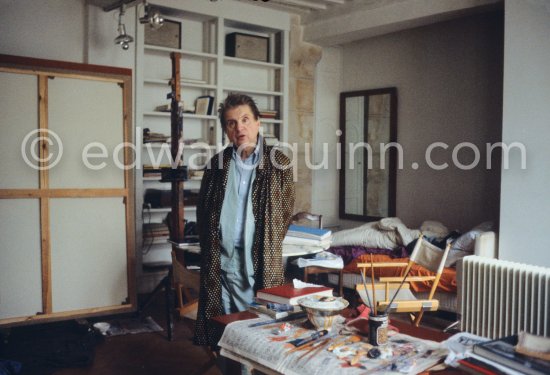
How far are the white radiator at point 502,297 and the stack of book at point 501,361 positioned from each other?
2.32 m

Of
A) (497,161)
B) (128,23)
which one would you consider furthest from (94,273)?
(497,161)

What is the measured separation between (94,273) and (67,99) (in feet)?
5.37

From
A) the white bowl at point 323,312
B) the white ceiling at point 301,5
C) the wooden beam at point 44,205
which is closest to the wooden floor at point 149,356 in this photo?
the wooden beam at point 44,205

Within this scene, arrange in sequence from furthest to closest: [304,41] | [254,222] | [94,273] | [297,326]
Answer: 1. [304,41]
2. [94,273]
3. [254,222]
4. [297,326]

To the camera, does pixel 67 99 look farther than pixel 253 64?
No

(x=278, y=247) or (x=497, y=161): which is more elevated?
(x=497, y=161)

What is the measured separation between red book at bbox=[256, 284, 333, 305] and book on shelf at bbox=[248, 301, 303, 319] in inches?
1.4

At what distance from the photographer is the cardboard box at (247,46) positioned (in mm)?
6883

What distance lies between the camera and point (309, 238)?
4180 millimetres

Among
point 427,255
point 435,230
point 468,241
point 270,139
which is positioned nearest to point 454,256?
point 468,241

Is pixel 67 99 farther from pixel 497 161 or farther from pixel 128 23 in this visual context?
pixel 497 161

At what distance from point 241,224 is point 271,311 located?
2.49ft

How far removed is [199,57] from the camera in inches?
265

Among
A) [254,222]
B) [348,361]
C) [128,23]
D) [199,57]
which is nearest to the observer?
[348,361]
